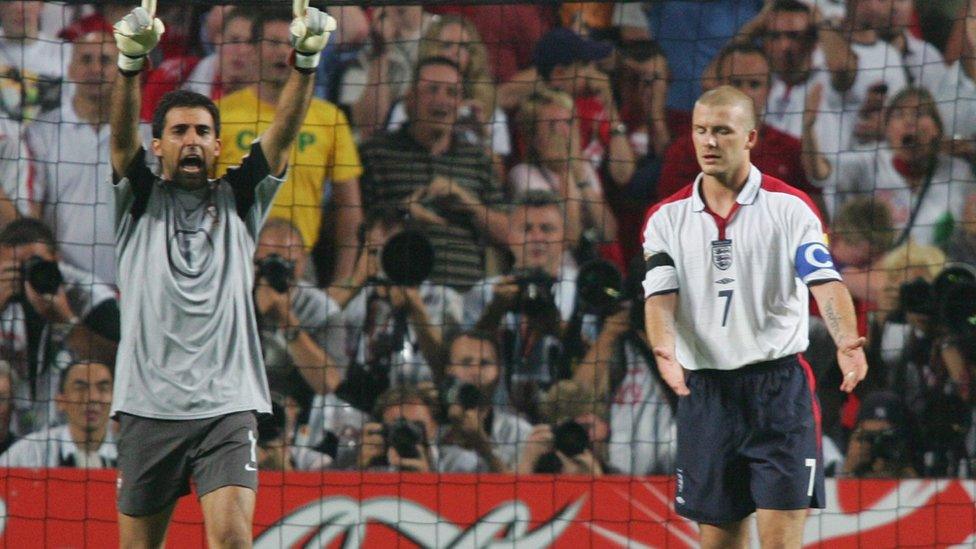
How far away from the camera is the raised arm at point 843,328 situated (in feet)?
11.2

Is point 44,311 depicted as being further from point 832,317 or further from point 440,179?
point 832,317

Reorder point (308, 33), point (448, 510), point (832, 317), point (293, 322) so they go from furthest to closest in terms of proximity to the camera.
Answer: point (293, 322) → point (448, 510) → point (308, 33) → point (832, 317)

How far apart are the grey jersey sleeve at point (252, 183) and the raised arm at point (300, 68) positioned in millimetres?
70

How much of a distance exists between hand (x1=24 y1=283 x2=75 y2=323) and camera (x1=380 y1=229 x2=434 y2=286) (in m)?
1.41

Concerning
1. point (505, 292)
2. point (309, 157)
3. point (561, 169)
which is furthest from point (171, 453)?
point (561, 169)

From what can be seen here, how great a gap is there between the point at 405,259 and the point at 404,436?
2.73 ft

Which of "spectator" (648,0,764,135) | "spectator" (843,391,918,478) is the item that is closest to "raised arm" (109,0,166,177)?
"spectator" (648,0,764,135)

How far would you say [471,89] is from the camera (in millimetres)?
6430

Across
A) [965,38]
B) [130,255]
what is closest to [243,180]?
[130,255]

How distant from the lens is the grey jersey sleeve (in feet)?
12.4

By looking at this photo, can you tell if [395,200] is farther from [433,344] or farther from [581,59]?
[581,59]

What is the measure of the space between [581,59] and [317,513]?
2541 mm

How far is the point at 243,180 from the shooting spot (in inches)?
149

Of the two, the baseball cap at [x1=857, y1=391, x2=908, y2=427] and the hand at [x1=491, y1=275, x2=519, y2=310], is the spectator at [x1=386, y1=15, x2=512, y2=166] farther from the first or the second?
the baseball cap at [x1=857, y1=391, x2=908, y2=427]
